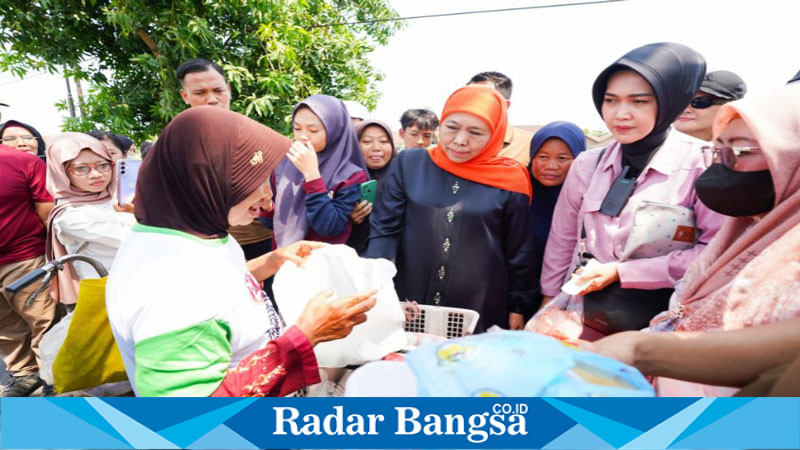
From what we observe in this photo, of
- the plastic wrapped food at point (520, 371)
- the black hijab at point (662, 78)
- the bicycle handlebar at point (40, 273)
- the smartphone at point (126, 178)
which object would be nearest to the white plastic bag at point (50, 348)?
the bicycle handlebar at point (40, 273)

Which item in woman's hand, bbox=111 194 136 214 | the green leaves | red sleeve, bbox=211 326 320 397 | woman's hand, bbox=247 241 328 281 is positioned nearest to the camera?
red sleeve, bbox=211 326 320 397

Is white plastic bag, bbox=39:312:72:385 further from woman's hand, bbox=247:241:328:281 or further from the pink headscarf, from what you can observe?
the pink headscarf

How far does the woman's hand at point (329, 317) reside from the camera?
1.11m

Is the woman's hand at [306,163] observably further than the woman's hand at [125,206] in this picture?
No

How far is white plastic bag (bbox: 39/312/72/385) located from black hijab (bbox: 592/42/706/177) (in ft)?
7.39

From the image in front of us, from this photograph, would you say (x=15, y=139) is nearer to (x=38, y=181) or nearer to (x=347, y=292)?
(x=38, y=181)

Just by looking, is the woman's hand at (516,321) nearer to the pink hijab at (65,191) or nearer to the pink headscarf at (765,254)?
the pink headscarf at (765,254)

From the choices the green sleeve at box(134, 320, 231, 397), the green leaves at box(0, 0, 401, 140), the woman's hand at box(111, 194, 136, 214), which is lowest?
the green sleeve at box(134, 320, 231, 397)

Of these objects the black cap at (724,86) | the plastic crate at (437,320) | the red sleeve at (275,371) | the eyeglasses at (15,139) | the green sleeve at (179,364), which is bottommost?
the plastic crate at (437,320)

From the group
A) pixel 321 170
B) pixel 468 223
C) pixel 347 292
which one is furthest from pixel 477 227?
pixel 321 170

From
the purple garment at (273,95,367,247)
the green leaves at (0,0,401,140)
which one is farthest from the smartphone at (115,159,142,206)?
the green leaves at (0,0,401,140)

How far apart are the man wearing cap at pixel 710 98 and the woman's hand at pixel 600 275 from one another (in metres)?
1.86

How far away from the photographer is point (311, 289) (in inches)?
56.6

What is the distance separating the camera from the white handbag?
4.60 ft
